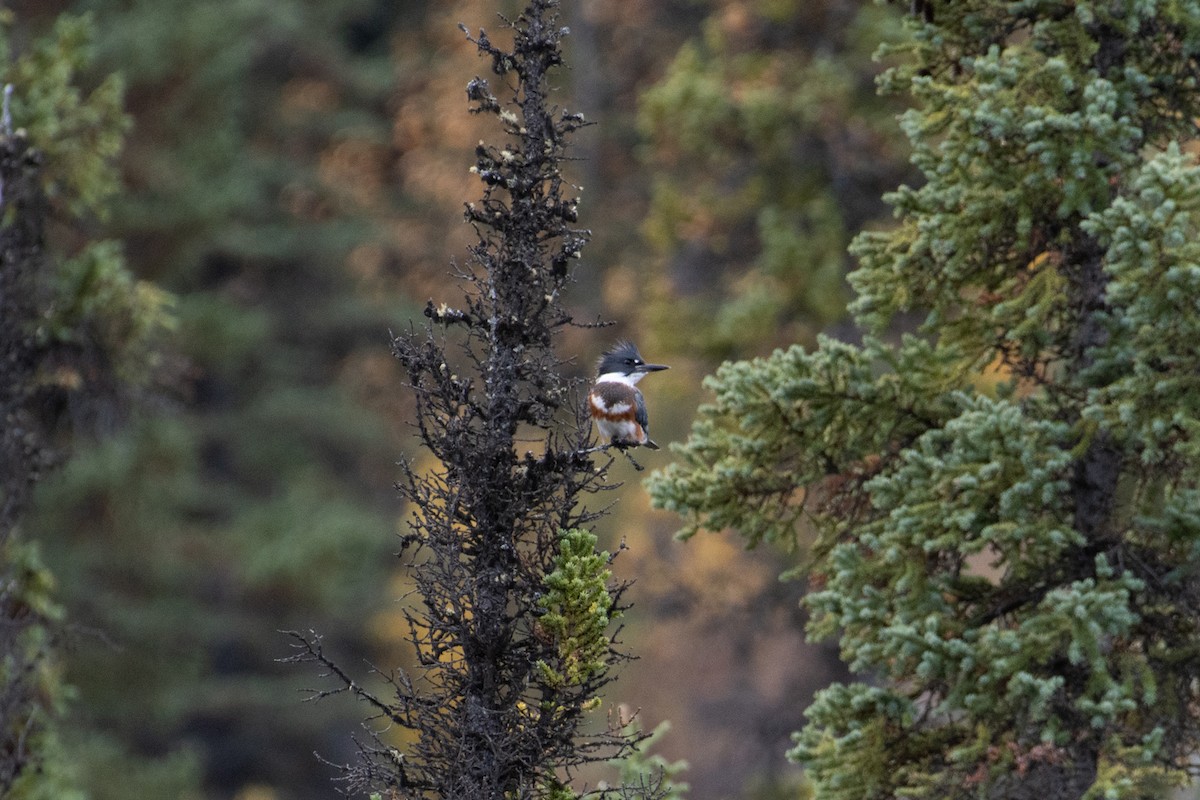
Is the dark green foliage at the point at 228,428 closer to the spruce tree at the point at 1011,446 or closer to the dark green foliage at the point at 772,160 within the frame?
the dark green foliage at the point at 772,160

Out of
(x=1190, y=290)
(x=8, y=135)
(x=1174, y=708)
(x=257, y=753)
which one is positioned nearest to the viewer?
(x=1190, y=290)

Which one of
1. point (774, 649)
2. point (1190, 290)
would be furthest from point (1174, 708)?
point (774, 649)

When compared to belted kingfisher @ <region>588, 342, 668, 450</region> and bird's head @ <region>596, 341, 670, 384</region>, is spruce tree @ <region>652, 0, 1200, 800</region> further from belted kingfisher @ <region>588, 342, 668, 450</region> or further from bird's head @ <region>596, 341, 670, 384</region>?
bird's head @ <region>596, 341, 670, 384</region>

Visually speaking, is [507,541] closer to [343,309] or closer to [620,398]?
[620,398]

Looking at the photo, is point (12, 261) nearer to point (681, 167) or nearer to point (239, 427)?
point (681, 167)

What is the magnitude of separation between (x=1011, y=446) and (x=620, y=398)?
2.35 metres

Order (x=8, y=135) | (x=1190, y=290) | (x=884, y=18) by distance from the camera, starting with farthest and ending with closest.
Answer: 1. (x=884, y=18)
2. (x=8, y=135)
3. (x=1190, y=290)

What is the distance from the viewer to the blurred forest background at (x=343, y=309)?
15.6 meters

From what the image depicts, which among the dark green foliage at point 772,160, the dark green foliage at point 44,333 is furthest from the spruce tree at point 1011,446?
the dark green foliage at point 772,160

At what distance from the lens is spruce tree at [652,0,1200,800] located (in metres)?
7.40

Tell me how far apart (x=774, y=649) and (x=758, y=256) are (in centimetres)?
949

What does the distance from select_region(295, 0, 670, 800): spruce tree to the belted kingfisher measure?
2.08 metres

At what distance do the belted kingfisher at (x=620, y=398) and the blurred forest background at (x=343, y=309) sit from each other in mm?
1801

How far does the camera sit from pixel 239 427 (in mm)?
29469
